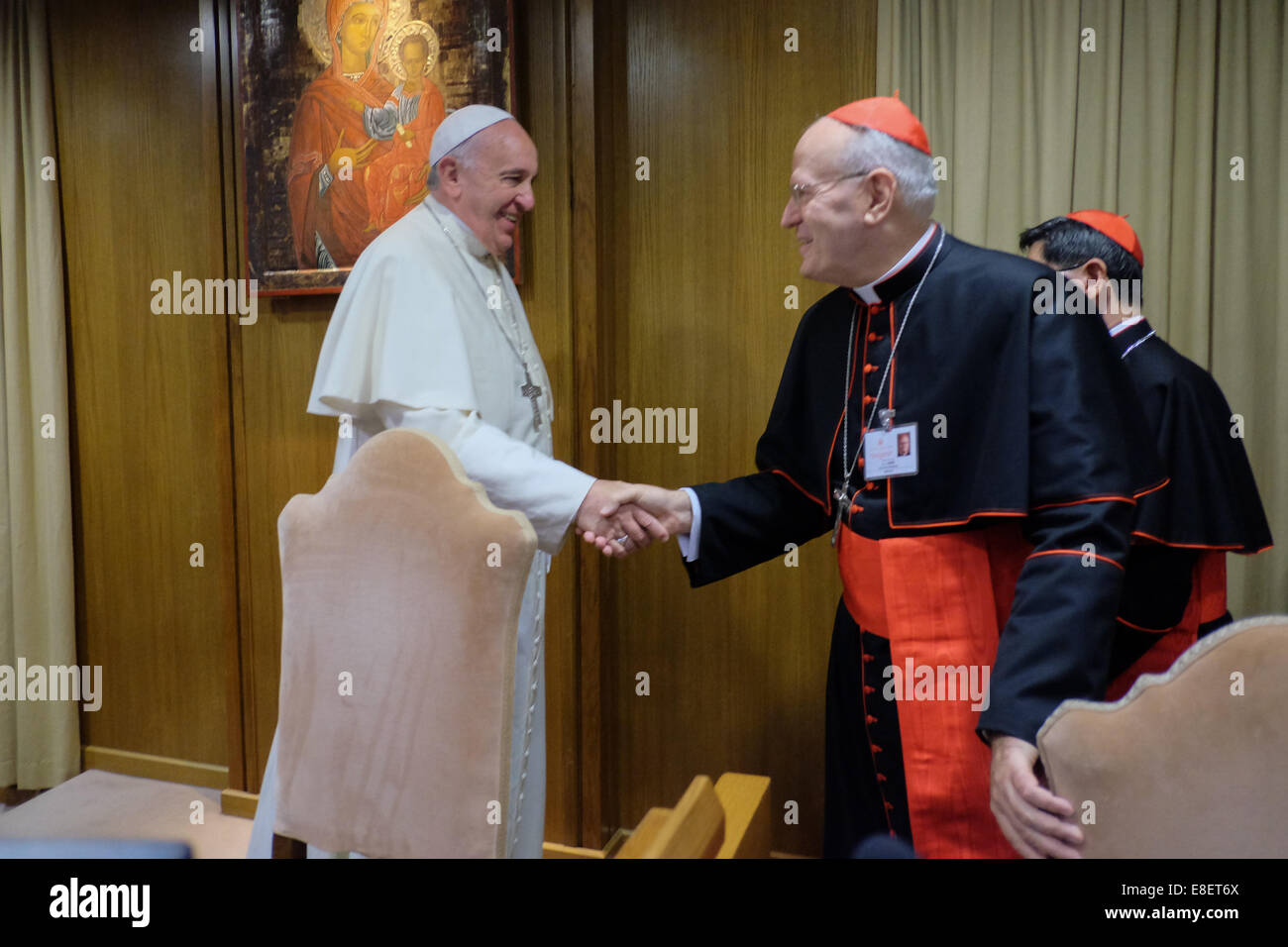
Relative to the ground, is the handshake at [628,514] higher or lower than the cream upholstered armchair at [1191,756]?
higher

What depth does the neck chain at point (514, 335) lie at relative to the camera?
2100mm

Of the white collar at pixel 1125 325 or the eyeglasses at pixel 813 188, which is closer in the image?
the eyeglasses at pixel 813 188

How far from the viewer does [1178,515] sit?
1.80 m

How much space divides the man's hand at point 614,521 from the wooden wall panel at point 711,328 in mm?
819

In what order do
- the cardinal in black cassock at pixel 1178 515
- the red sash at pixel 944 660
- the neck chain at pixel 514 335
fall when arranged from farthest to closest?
1. the neck chain at pixel 514 335
2. the cardinal in black cassock at pixel 1178 515
3. the red sash at pixel 944 660

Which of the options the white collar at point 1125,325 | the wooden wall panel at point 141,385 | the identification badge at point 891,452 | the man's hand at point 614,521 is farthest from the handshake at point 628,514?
the wooden wall panel at point 141,385

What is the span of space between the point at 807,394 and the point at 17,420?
316cm

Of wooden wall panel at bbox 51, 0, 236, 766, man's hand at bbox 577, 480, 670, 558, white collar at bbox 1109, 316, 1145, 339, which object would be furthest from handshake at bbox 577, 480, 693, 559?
wooden wall panel at bbox 51, 0, 236, 766

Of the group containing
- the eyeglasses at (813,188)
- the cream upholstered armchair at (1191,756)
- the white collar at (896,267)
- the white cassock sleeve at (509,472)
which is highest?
the eyeglasses at (813,188)

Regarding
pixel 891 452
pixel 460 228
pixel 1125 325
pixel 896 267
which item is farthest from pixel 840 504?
pixel 460 228

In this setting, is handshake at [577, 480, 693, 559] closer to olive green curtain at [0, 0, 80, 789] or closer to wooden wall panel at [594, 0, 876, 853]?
wooden wall panel at [594, 0, 876, 853]

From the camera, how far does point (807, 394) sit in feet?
6.11

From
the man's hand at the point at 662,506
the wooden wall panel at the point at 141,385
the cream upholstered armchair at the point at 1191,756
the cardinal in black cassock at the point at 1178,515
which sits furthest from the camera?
the wooden wall panel at the point at 141,385

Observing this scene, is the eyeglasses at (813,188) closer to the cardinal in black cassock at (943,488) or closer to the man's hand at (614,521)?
the cardinal in black cassock at (943,488)
